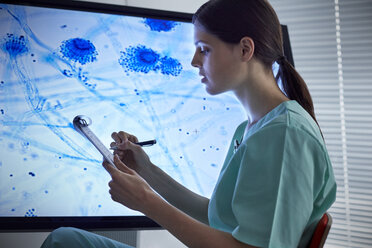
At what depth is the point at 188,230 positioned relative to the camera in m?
0.82

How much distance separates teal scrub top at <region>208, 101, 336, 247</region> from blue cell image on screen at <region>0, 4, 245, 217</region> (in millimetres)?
569

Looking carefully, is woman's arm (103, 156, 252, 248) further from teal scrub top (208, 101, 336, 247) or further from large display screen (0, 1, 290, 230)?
large display screen (0, 1, 290, 230)

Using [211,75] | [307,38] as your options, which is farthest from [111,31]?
[307,38]

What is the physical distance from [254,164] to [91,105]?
27.4 inches

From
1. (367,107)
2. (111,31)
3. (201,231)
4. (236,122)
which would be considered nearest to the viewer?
(201,231)

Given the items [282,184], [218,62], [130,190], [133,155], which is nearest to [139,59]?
[133,155]

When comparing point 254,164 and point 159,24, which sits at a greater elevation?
point 159,24

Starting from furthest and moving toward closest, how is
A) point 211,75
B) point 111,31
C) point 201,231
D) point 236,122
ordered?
point 236,122
point 111,31
point 211,75
point 201,231

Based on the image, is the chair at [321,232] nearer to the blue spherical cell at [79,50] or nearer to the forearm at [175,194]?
the forearm at [175,194]

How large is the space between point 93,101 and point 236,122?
20.5 inches

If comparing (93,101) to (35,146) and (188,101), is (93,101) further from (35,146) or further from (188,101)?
Answer: (188,101)

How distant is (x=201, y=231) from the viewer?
2.66 feet

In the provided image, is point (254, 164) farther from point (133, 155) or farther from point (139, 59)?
point (139, 59)

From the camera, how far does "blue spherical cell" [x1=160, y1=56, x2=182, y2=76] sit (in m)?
1.41
